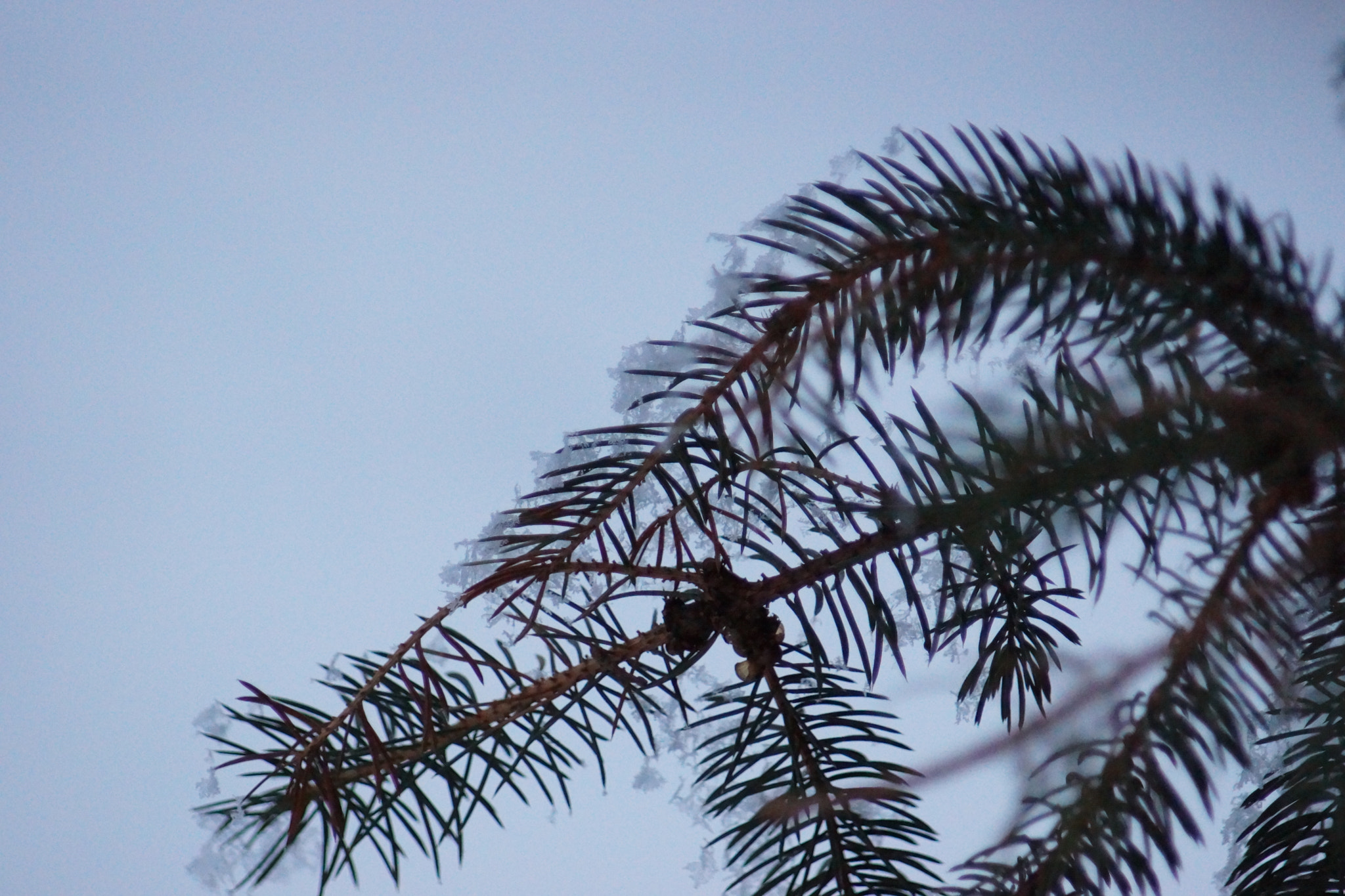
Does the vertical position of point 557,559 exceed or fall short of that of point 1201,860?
it exceeds it

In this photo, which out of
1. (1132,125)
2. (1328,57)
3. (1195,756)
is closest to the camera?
(1195,756)

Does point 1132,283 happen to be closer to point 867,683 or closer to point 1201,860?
point 867,683

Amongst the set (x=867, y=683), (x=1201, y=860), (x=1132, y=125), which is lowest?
(x=1201, y=860)

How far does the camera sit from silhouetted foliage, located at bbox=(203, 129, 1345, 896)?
0.65 feet

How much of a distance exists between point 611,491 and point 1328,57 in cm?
29

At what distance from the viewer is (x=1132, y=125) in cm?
46

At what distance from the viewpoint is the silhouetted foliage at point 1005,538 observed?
0.65 ft

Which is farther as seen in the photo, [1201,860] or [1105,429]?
[1201,860]

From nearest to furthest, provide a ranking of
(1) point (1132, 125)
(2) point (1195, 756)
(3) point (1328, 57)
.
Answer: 1. (2) point (1195, 756)
2. (3) point (1328, 57)
3. (1) point (1132, 125)

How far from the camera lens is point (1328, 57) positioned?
321mm

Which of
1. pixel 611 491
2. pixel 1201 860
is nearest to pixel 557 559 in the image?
pixel 611 491

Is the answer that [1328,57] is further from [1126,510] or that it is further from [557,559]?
[557,559]

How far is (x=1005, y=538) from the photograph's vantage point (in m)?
0.22

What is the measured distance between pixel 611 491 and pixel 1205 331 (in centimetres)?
17
